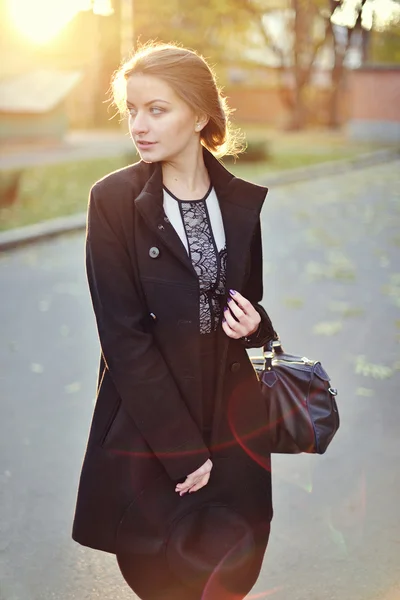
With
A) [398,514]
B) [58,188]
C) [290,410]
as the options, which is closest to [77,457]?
[398,514]

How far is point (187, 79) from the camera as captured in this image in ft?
7.59

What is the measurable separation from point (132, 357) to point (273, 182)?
55.7 feet

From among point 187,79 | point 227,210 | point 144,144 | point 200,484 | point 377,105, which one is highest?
point 187,79

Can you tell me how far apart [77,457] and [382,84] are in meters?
32.5

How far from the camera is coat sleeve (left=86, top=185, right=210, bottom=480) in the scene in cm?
225

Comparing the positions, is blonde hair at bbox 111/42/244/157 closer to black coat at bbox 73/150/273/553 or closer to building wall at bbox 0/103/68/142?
→ black coat at bbox 73/150/273/553

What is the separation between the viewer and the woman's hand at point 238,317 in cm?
233

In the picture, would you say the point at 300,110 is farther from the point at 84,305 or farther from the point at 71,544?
the point at 71,544

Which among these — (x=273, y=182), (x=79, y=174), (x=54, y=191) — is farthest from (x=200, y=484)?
(x=79, y=174)

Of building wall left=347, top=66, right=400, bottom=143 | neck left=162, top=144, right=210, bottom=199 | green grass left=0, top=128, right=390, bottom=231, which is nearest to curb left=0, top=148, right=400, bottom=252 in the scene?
green grass left=0, top=128, right=390, bottom=231

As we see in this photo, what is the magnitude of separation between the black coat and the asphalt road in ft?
3.36

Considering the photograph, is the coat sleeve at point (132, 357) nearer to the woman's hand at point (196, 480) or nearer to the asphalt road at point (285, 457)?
the woman's hand at point (196, 480)

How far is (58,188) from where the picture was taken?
17422 millimetres

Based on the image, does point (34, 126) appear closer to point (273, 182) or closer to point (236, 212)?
point (273, 182)
